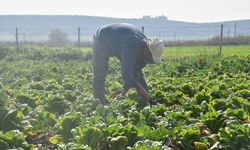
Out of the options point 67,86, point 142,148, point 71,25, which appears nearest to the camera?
point 142,148

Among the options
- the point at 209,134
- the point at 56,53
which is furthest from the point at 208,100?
the point at 56,53

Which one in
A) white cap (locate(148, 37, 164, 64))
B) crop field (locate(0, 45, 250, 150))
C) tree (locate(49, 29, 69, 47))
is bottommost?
tree (locate(49, 29, 69, 47))

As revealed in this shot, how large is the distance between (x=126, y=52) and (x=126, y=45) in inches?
6.2

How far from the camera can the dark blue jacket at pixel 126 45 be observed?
7.01 metres

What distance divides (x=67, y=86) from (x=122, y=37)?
3.62 m

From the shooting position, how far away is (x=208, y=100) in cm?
710

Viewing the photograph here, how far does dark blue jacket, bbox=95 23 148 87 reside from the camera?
701cm

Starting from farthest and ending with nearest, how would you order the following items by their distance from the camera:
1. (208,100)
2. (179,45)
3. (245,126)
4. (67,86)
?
1. (179,45)
2. (67,86)
3. (208,100)
4. (245,126)

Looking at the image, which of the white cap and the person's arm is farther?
the person's arm

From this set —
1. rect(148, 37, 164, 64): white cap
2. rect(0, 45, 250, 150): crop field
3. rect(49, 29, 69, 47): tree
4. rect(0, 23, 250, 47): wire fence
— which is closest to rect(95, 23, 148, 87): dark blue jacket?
rect(148, 37, 164, 64): white cap

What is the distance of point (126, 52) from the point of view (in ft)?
23.1

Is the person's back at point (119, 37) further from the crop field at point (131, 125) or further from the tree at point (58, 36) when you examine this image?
the tree at point (58, 36)

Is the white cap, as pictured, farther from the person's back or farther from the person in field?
the person's back

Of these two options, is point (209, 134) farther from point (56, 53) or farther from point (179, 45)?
point (179, 45)
